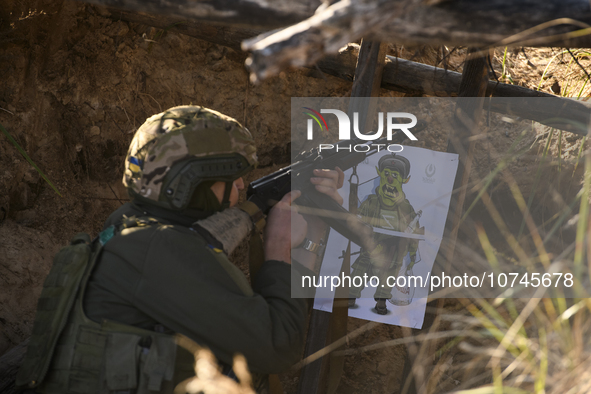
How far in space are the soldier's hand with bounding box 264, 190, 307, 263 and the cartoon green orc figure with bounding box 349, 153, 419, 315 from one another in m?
0.46

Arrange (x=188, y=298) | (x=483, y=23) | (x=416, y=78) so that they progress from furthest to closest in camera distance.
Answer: (x=416, y=78), (x=188, y=298), (x=483, y=23)

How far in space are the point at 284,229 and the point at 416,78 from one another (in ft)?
3.96

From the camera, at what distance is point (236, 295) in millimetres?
1481

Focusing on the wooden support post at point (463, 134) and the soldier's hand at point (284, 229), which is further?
the wooden support post at point (463, 134)

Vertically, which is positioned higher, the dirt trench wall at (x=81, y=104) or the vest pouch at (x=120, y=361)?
the dirt trench wall at (x=81, y=104)

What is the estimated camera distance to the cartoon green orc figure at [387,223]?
88.4 inches

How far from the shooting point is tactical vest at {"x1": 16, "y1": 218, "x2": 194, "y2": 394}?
1.48 meters

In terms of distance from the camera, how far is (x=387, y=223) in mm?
2268

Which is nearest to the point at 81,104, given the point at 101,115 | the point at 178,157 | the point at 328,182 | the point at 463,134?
the point at 101,115

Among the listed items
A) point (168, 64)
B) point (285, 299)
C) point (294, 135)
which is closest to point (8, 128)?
point (168, 64)

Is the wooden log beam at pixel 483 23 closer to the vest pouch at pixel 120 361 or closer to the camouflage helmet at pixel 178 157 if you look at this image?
the camouflage helmet at pixel 178 157

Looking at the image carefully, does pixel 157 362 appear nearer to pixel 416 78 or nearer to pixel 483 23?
pixel 483 23

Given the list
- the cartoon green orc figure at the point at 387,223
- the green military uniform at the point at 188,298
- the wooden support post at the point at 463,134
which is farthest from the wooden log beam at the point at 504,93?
the green military uniform at the point at 188,298

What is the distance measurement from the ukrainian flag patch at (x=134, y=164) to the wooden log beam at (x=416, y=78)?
118 centimetres
